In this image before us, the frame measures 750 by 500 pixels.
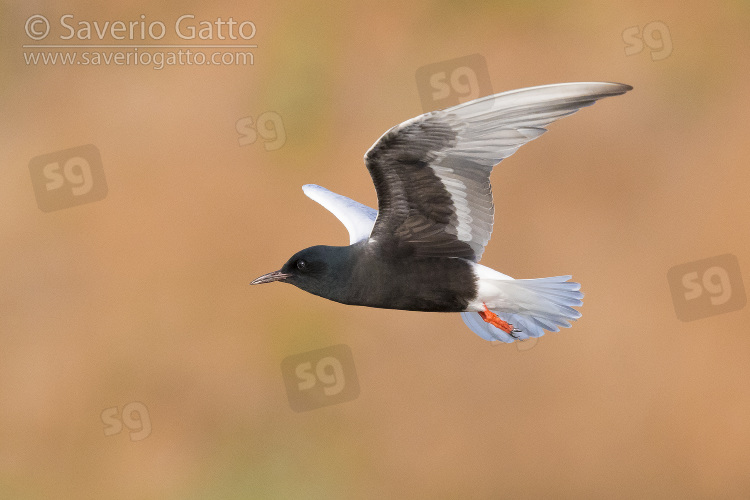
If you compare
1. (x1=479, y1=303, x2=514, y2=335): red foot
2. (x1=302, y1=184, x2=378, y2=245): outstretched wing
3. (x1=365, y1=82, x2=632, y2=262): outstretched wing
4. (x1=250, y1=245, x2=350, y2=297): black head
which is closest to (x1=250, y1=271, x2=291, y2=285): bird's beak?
(x1=250, y1=245, x2=350, y2=297): black head

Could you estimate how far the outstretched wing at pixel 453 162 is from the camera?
3402 mm

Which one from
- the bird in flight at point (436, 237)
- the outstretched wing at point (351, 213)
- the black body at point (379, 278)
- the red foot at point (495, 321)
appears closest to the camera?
the bird in flight at point (436, 237)

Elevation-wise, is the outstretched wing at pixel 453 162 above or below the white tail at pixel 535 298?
above

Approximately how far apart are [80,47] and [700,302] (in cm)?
873

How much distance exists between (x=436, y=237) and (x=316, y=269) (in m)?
0.46

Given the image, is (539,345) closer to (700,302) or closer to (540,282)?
Answer: (700,302)

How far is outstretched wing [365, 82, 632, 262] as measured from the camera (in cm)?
340

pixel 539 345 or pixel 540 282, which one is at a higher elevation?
pixel 540 282

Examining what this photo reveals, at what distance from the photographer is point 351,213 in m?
4.86

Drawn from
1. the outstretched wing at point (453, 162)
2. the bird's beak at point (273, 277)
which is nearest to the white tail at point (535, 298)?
the outstretched wing at point (453, 162)

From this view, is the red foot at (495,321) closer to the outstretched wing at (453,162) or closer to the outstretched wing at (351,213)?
the outstretched wing at (453,162)

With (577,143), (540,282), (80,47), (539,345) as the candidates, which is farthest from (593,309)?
(540,282)

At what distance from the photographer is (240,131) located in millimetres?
12117

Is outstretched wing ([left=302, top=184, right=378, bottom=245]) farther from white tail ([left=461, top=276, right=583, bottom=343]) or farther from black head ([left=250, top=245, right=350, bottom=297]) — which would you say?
white tail ([left=461, top=276, right=583, bottom=343])
